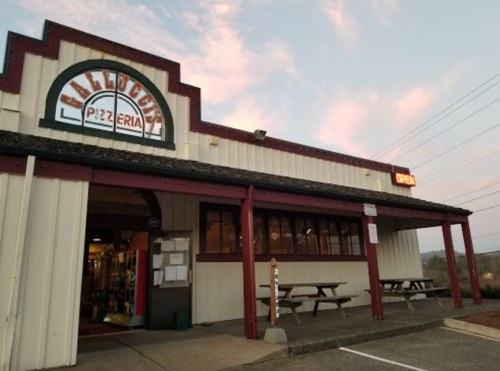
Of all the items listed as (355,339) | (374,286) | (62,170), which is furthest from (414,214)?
(62,170)

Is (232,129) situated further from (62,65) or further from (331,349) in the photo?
(331,349)

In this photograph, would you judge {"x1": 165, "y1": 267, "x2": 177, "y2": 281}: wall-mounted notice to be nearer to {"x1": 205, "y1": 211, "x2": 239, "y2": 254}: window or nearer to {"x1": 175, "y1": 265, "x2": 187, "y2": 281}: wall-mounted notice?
{"x1": 175, "y1": 265, "x2": 187, "y2": 281}: wall-mounted notice

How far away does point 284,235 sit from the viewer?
11.8 m

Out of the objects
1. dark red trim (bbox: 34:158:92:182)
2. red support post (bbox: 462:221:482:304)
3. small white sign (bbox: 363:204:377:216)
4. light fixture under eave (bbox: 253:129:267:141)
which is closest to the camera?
dark red trim (bbox: 34:158:92:182)

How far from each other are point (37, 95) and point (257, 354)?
6.96m

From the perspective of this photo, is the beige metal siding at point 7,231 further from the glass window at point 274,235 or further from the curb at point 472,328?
the curb at point 472,328

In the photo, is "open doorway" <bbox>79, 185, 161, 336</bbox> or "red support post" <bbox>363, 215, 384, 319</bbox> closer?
"open doorway" <bbox>79, 185, 161, 336</bbox>

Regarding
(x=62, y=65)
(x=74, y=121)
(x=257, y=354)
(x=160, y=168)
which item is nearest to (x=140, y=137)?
(x=74, y=121)

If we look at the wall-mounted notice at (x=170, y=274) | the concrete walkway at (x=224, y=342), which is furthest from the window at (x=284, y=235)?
the concrete walkway at (x=224, y=342)

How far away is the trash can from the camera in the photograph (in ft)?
28.5

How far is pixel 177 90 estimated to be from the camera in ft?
33.7

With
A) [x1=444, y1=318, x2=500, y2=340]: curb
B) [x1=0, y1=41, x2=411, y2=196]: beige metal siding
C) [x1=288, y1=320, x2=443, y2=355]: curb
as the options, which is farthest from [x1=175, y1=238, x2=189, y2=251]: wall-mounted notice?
[x1=444, y1=318, x2=500, y2=340]: curb

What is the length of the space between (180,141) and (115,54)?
2.66 m

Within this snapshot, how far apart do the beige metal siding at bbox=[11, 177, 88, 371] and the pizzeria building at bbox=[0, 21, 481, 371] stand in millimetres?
16
